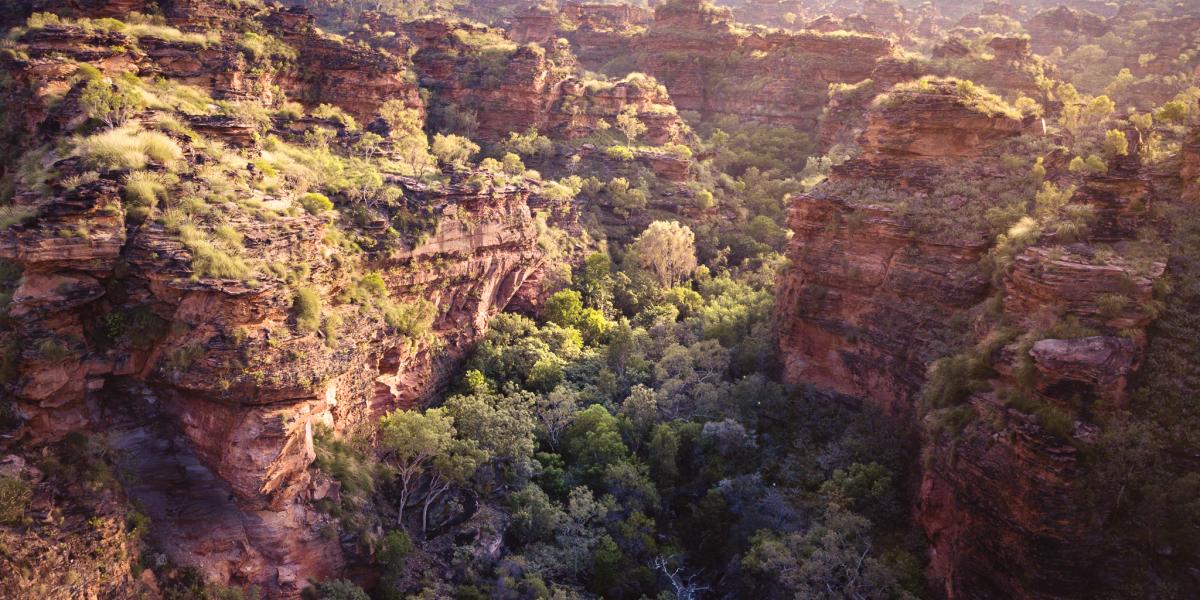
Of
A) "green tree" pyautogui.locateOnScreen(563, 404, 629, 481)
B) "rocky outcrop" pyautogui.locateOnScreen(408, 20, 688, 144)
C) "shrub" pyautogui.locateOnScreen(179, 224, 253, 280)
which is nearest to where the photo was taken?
"shrub" pyautogui.locateOnScreen(179, 224, 253, 280)

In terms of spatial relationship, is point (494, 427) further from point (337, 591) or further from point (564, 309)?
point (564, 309)

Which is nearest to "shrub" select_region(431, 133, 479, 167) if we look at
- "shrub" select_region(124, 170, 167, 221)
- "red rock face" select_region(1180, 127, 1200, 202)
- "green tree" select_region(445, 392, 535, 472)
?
"green tree" select_region(445, 392, 535, 472)

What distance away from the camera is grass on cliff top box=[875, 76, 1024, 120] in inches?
1280

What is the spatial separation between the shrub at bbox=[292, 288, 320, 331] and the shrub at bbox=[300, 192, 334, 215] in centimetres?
589

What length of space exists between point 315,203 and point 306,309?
7.33m

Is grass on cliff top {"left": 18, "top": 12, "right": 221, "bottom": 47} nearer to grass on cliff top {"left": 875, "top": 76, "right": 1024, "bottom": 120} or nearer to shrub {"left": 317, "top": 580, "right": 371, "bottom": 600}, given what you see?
shrub {"left": 317, "top": 580, "right": 371, "bottom": 600}

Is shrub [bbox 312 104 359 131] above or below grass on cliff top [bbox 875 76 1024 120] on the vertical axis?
below

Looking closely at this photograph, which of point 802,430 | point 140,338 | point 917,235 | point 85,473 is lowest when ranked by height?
point 802,430

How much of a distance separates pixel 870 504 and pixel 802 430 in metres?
5.83

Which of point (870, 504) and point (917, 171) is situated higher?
point (917, 171)

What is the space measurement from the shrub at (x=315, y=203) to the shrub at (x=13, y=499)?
1331 centimetres

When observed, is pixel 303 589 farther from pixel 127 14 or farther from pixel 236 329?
pixel 127 14

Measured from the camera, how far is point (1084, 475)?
61.4 feet

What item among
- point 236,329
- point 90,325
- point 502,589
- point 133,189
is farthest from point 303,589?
point 133,189
